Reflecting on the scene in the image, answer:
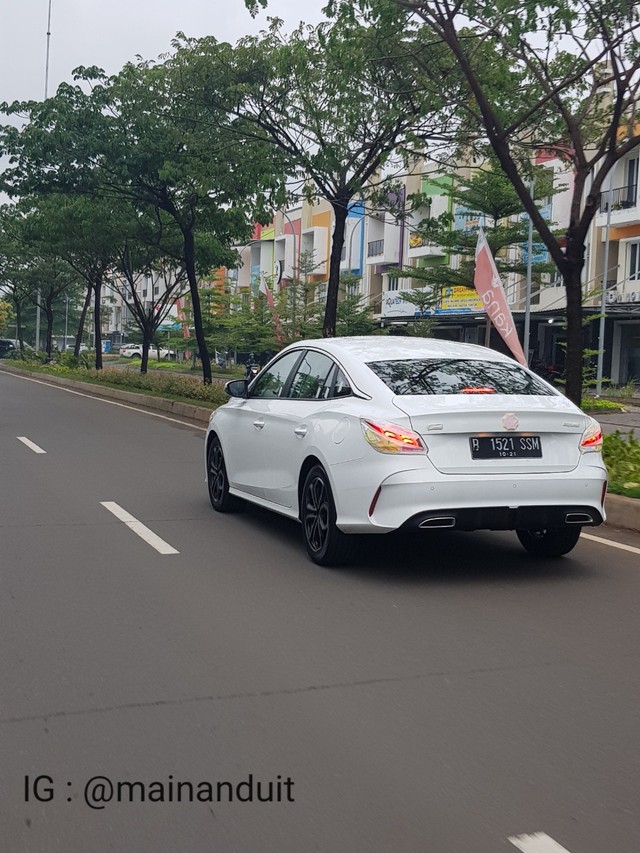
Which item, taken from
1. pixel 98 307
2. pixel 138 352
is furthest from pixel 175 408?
pixel 138 352

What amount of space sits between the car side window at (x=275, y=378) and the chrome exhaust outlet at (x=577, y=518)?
2.56m

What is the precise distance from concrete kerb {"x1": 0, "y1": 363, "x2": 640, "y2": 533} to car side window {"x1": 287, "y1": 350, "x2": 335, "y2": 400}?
298 cm

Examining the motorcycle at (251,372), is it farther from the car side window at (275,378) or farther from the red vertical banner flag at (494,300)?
the red vertical banner flag at (494,300)

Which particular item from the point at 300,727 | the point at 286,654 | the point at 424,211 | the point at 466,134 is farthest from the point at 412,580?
the point at 424,211

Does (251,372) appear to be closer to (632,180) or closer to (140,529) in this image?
(140,529)

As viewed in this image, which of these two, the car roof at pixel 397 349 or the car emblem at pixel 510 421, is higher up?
the car roof at pixel 397 349

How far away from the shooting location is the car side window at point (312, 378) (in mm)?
7945

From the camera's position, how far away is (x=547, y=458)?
7.04 meters

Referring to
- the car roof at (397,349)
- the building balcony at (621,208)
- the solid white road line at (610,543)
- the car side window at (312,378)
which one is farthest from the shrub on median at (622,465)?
the building balcony at (621,208)

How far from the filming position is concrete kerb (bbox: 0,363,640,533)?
9.30 metres

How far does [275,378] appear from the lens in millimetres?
8906

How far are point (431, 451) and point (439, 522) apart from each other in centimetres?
43

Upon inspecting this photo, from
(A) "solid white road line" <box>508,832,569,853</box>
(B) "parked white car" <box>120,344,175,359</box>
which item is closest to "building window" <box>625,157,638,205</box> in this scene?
(A) "solid white road line" <box>508,832,569,853</box>

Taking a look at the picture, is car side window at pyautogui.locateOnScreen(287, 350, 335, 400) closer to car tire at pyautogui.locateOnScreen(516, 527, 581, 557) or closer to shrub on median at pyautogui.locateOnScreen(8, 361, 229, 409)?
car tire at pyautogui.locateOnScreen(516, 527, 581, 557)
